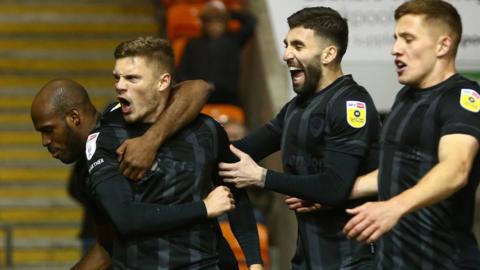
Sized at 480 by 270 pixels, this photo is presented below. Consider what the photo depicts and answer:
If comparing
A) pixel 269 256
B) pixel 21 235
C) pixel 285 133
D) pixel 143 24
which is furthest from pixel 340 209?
pixel 143 24

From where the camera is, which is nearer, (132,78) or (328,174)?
(132,78)

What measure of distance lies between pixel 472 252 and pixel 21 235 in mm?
7048

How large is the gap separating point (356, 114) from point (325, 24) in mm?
486

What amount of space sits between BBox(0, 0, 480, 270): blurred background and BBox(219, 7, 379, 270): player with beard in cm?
381

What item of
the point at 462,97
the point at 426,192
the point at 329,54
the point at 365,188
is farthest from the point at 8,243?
the point at 426,192

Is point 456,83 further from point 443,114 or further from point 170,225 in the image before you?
point 170,225

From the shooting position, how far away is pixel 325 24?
6219mm

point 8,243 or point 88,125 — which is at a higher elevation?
point 88,125

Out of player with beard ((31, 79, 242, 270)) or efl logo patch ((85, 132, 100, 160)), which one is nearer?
efl logo patch ((85, 132, 100, 160))

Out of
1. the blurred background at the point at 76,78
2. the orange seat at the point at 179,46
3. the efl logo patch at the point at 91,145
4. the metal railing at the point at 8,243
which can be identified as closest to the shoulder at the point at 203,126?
the efl logo patch at the point at 91,145

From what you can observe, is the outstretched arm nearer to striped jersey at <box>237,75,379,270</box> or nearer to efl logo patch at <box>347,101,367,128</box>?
striped jersey at <box>237,75,379,270</box>

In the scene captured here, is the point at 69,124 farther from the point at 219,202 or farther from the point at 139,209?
the point at 219,202

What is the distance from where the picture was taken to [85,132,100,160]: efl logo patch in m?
5.84

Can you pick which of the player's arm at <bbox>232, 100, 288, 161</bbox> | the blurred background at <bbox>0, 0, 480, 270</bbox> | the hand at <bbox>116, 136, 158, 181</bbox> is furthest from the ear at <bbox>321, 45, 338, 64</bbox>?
the blurred background at <bbox>0, 0, 480, 270</bbox>
